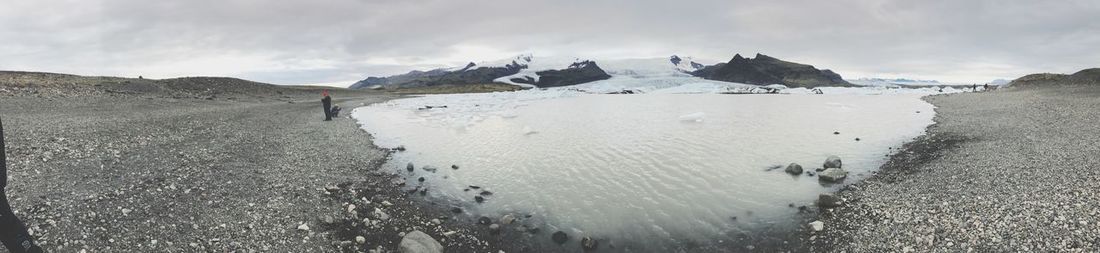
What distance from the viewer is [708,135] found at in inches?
1038

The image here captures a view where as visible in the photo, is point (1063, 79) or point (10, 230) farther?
point (1063, 79)

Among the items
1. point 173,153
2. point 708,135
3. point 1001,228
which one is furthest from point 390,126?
point 1001,228

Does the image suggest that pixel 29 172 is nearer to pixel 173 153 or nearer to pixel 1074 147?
pixel 173 153

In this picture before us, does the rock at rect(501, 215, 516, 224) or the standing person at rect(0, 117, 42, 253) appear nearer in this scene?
the standing person at rect(0, 117, 42, 253)

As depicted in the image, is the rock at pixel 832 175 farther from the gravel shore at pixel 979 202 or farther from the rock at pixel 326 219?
the rock at pixel 326 219

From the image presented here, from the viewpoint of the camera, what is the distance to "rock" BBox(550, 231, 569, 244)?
10418mm

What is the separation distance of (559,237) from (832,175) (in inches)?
355

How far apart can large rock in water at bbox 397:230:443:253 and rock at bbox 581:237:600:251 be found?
110 inches

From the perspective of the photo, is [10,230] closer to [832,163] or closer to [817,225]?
[817,225]

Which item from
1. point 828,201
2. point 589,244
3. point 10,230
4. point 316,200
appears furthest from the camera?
point 828,201

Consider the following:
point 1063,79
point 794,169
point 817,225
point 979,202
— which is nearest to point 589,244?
point 817,225

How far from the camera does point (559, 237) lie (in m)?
10.5

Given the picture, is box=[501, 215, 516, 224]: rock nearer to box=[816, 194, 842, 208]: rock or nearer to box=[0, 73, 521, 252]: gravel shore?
box=[0, 73, 521, 252]: gravel shore

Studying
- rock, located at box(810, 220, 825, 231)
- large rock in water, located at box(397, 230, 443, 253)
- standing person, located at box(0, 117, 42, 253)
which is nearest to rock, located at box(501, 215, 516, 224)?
large rock in water, located at box(397, 230, 443, 253)
